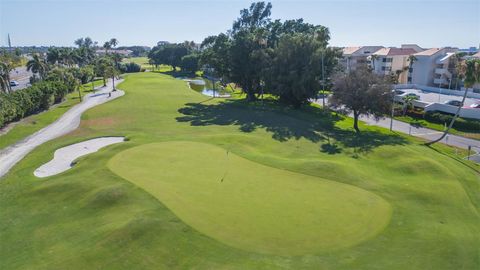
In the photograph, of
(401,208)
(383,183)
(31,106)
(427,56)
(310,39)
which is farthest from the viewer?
(427,56)

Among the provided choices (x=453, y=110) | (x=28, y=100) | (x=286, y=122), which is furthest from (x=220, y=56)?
(x=453, y=110)

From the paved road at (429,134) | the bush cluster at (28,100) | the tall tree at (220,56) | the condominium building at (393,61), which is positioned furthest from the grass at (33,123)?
the condominium building at (393,61)

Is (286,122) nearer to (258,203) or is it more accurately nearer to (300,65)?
(300,65)

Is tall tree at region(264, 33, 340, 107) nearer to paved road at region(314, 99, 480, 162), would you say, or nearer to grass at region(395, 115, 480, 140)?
paved road at region(314, 99, 480, 162)

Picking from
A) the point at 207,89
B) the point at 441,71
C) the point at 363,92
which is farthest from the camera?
the point at 207,89

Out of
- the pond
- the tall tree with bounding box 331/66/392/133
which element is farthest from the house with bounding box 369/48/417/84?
the tall tree with bounding box 331/66/392/133

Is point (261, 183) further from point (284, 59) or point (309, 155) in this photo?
point (284, 59)

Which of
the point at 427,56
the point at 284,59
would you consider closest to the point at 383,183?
the point at 284,59
